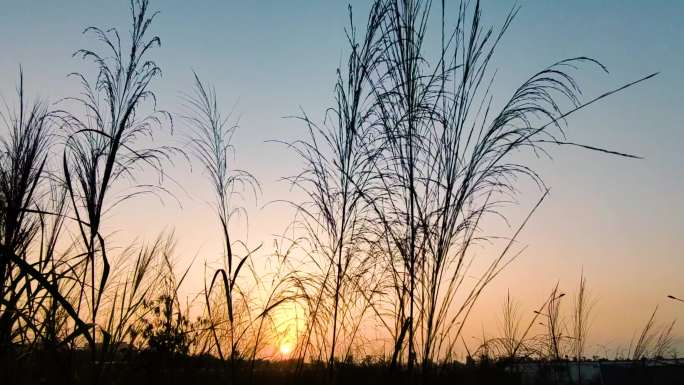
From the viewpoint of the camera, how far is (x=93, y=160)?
2.51 m

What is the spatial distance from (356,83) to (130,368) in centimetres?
225

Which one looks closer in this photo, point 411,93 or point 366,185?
point 411,93

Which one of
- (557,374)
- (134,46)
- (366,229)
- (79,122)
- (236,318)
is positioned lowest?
(557,374)

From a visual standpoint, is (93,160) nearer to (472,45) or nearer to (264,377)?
(472,45)

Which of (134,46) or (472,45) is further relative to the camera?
(134,46)

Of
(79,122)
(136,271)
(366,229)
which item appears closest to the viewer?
(79,122)

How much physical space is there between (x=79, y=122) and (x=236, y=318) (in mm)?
1783

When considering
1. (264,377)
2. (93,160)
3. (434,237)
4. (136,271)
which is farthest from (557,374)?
(93,160)

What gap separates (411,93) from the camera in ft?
8.80

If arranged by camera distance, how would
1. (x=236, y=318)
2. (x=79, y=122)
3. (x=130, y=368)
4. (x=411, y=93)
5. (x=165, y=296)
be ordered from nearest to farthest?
(x=411, y=93) → (x=79, y=122) → (x=130, y=368) → (x=236, y=318) → (x=165, y=296)

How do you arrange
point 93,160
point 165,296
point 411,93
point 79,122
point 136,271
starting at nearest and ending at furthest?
1. point 93,160
2. point 411,93
3. point 79,122
4. point 136,271
5. point 165,296

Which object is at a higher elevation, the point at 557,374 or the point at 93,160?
the point at 93,160

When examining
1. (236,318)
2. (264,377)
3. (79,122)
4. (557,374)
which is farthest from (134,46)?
(557,374)

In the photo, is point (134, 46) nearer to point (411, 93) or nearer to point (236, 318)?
point (411, 93)
